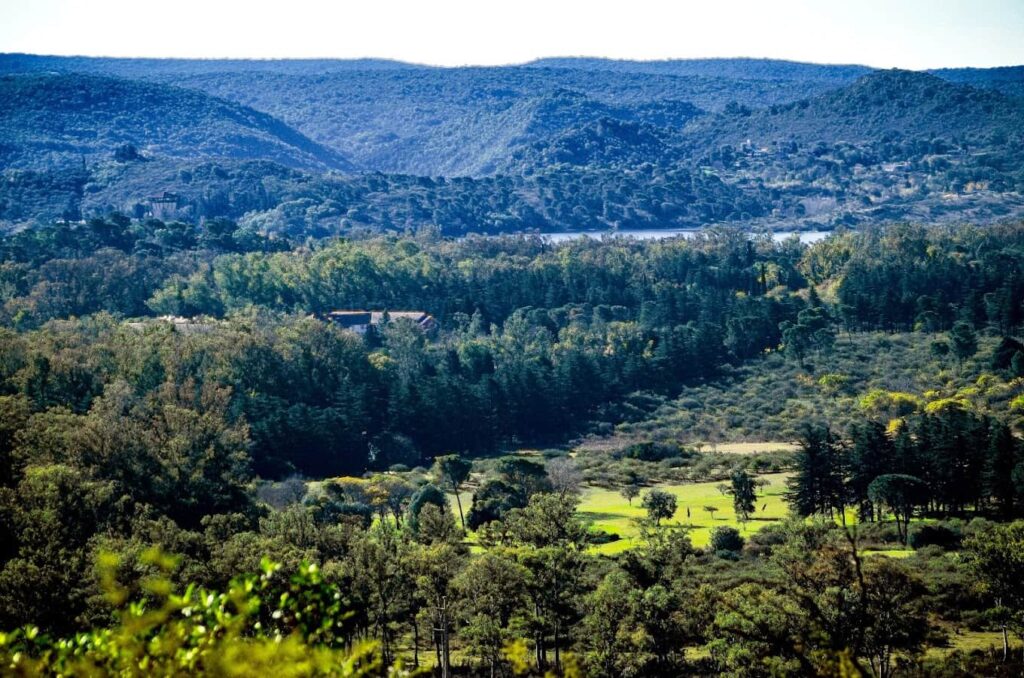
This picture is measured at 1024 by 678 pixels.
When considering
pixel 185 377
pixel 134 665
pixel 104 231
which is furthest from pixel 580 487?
pixel 104 231

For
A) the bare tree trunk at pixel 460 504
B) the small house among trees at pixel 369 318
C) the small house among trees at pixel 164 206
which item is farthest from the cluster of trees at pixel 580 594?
the small house among trees at pixel 164 206

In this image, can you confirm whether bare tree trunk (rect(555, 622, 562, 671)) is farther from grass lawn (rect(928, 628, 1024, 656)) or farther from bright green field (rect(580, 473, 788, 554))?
grass lawn (rect(928, 628, 1024, 656))

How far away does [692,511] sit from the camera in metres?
49.7

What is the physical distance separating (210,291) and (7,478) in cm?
6623

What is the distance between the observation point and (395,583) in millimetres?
31000

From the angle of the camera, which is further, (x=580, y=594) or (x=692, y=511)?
(x=692, y=511)

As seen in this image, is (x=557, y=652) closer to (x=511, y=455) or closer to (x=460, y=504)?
(x=460, y=504)

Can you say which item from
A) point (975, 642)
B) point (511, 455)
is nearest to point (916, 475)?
point (975, 642)

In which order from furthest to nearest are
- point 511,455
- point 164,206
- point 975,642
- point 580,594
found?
point 164,206 → point 511,455 → point 580,594 → point 975,642

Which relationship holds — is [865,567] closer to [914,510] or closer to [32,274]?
[914,510]

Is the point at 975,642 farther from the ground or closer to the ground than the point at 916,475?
farther from the ground

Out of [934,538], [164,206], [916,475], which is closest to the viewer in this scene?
[934,538]

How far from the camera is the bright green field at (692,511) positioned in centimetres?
4344

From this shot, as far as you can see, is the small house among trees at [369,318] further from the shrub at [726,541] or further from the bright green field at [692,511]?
the shrub at [726,541]
